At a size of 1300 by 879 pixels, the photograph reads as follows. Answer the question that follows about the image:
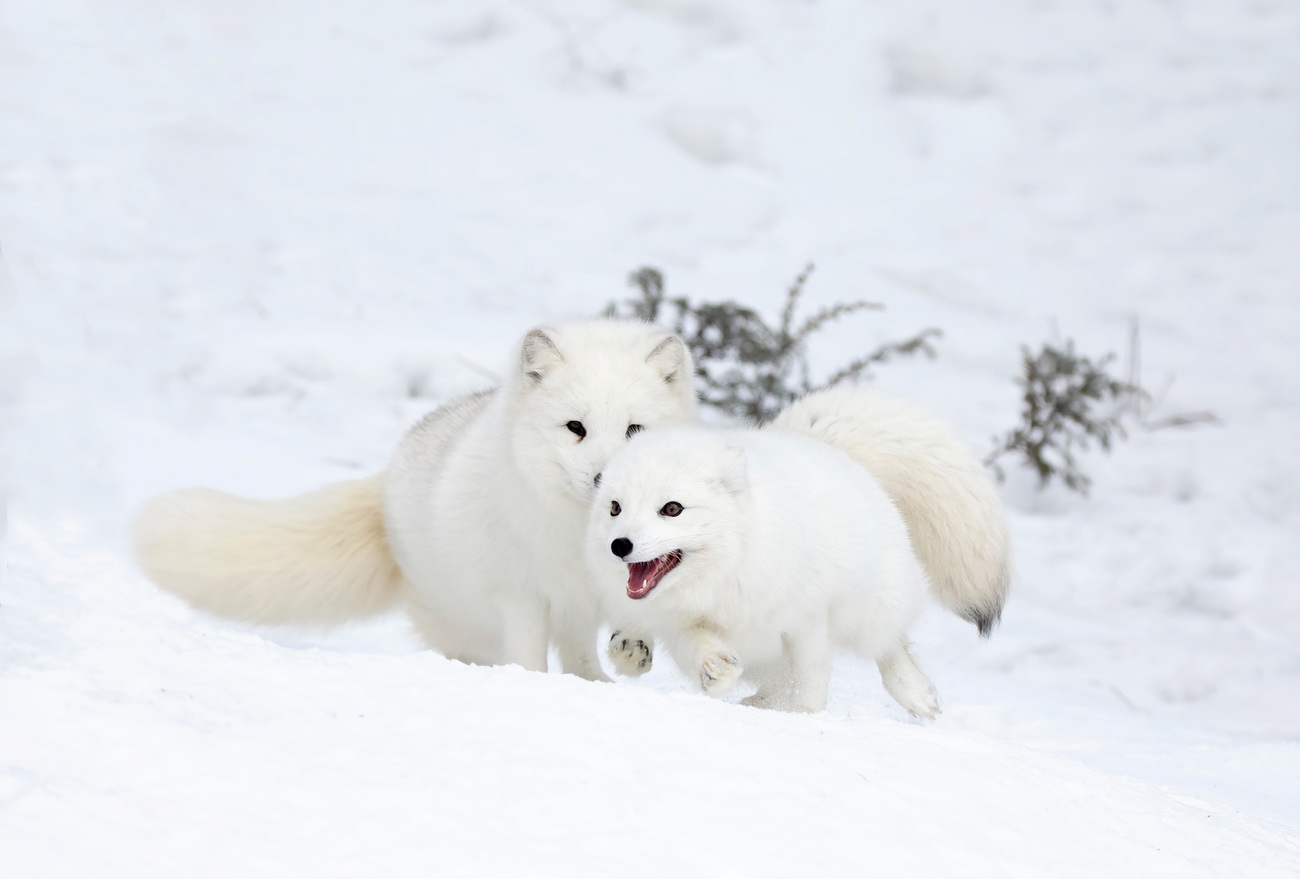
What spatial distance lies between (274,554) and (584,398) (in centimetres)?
102

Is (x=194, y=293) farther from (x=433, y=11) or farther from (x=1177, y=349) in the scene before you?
(x=1177, y=349)

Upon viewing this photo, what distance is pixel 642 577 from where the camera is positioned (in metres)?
2.69

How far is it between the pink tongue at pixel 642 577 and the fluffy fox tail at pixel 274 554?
1.11 meters

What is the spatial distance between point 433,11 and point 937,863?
8254 mm

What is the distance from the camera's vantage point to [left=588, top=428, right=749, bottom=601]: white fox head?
2633mm

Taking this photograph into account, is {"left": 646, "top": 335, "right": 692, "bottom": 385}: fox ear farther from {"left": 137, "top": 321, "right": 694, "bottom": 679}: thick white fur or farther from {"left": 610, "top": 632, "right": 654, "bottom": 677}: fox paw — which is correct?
{"left": 610, "top": 632, "right": 654, "bottom": 677}: fox paw

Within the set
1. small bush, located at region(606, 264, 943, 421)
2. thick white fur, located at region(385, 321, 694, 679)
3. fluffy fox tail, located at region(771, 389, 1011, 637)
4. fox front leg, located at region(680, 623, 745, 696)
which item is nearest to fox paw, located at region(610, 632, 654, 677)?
thick white fur, located at region(385, 321, 694, 679)

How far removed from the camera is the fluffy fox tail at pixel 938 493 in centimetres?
334

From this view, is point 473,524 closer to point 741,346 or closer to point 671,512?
point 671,512

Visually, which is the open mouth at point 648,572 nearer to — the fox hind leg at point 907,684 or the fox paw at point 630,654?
the fox paw at point 630,654

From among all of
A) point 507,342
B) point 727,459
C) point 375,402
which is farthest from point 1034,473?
point 727,459

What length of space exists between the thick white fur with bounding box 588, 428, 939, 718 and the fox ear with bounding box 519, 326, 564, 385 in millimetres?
359

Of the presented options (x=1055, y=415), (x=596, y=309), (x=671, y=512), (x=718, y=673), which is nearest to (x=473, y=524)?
(x=671, y=512)

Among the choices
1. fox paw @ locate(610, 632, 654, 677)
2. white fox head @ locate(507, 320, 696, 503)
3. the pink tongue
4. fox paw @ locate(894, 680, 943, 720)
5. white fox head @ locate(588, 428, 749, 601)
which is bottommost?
fox paw @ locate(894, 680, 943, 720)
